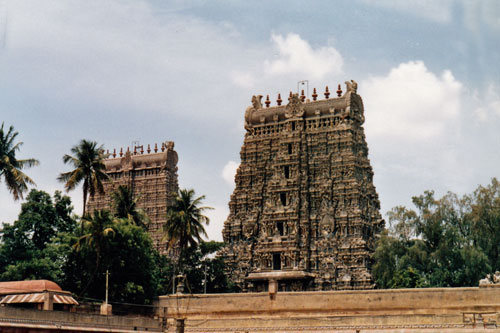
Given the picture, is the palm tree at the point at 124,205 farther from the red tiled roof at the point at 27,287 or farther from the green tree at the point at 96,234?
the red tiled roof at the point at 27,287

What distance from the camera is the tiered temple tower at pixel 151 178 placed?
313 feet

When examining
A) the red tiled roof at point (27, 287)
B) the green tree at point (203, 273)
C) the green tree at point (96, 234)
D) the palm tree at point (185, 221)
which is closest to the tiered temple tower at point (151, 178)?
the green tree at point (203, 273)

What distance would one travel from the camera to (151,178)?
9731 cm

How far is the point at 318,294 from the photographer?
58.7 meters

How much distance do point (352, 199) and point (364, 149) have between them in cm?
661

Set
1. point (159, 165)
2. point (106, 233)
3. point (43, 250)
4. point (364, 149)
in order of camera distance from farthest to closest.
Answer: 1. point (159, 165)
2. point (364, 149)
3. point (43, 250)
4. point (106, 233)

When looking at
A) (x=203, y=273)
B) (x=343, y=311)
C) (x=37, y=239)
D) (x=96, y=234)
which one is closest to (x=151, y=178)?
(x=203, y=273)

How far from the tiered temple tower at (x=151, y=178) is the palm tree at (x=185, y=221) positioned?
21743 mm

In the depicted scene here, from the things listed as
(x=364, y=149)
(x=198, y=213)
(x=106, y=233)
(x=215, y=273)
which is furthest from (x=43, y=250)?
(x=364, y=149)

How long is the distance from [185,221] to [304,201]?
13451 millimetres

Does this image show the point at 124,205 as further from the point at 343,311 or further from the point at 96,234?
the point at 343,311

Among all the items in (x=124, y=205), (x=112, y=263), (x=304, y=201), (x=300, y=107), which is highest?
(x=300, y=107)

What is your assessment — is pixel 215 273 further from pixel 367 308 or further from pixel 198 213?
pixel 367 308

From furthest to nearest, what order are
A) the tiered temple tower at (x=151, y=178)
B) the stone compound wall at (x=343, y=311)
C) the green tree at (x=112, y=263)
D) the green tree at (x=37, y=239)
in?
the tiered temple tower at (x=151, y=178), the green tree at (x=37, y=239), the green tree at (x=112, y=263), the stone compound wall at (x=343, y=311)
